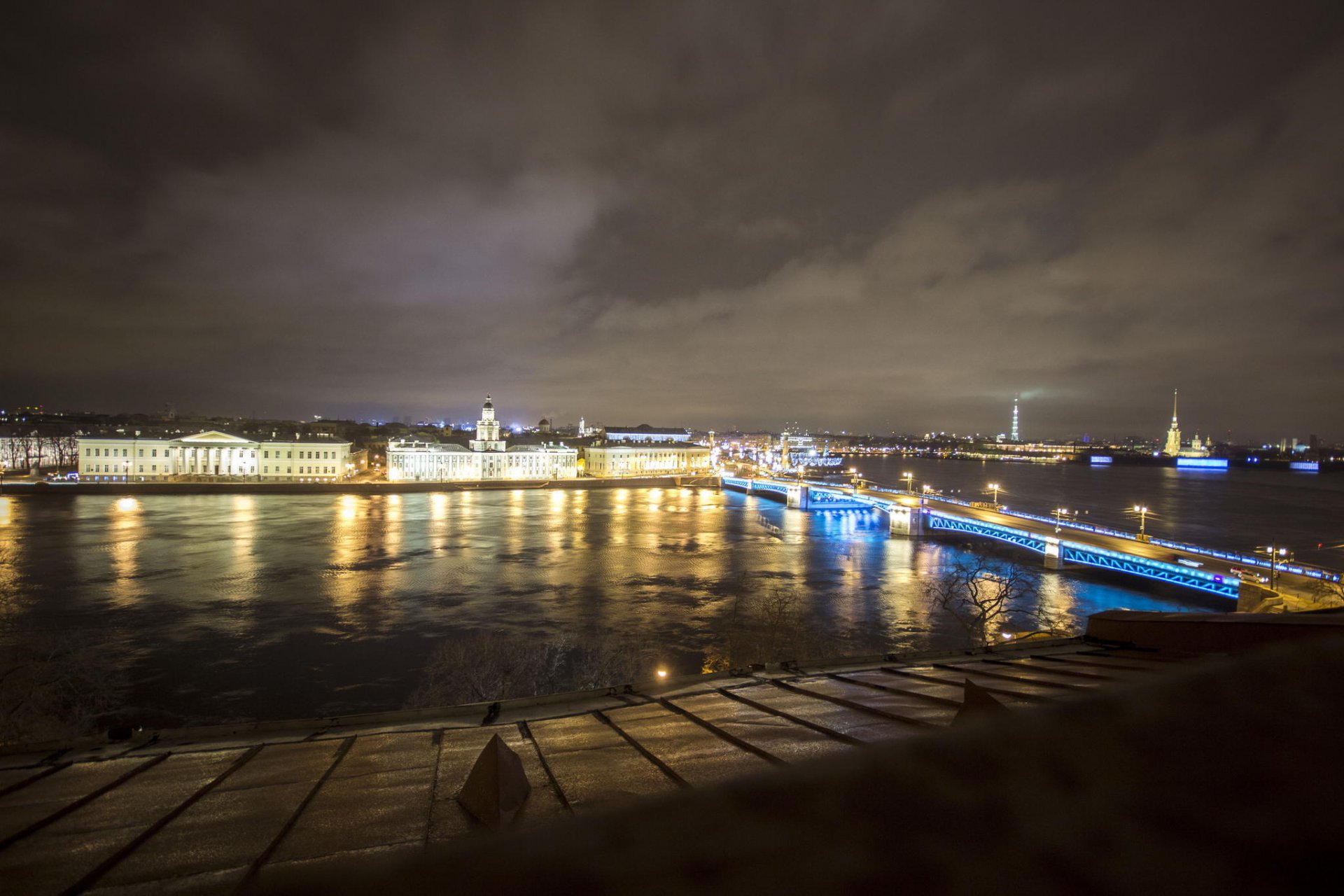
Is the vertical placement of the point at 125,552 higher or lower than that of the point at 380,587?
higher

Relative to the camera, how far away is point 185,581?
44.0 feet

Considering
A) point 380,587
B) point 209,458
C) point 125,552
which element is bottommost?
point 380,587

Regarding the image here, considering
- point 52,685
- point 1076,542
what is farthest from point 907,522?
point 52,685

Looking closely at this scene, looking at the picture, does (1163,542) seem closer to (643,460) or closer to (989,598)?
(989,598)

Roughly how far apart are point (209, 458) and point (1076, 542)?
37.8 meters

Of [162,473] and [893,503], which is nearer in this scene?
[893,503]

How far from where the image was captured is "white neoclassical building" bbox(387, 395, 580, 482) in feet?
123

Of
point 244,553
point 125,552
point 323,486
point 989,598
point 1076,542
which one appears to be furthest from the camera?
point 323,486

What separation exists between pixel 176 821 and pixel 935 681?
2965mm

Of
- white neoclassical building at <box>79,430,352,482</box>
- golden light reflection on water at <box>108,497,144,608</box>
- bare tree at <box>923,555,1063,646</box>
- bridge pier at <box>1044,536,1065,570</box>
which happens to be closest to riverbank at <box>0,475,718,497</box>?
white neoclassical building at <box>79,430,352,482</box>

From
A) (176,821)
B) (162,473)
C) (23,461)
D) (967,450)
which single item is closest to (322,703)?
(176,821)

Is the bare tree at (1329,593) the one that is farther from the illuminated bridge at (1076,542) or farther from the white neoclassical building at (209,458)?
the white neoclassical building at (209,458)

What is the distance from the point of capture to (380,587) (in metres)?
13.2

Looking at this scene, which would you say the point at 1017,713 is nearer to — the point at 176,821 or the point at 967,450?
the point at 176,821
